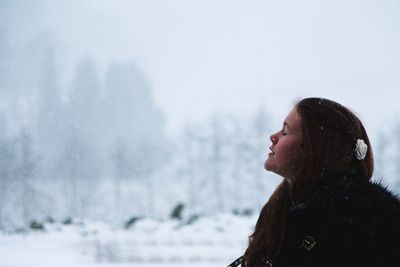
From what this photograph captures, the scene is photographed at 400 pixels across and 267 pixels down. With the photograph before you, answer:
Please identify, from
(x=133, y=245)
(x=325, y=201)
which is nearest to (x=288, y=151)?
(x=325, y=201)

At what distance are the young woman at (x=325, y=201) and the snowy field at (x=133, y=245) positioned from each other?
5.97m

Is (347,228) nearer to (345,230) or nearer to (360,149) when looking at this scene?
(345,230)

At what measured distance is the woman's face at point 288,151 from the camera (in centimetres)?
126

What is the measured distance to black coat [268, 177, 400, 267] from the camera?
1.12m

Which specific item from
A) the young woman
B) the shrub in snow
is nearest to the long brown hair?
the young woman

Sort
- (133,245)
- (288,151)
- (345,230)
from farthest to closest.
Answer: (133,245) < (288,151) < (345,230)

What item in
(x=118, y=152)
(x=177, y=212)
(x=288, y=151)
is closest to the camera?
(x=288, y=151)

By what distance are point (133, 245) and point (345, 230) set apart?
9391mm

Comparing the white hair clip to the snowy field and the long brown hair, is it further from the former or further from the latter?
the snowy field

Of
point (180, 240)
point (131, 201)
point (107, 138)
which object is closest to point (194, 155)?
point (131, 201)

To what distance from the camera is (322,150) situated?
1.21 metres

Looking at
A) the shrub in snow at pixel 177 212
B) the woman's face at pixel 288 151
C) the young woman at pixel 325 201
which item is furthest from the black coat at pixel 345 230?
the shrub in snow at pixel 177 212

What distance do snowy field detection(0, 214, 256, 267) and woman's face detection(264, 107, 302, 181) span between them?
5.99m

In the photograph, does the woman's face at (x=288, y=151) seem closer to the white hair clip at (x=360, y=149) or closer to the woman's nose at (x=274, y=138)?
the woman's nose at (x=274, y=138)
